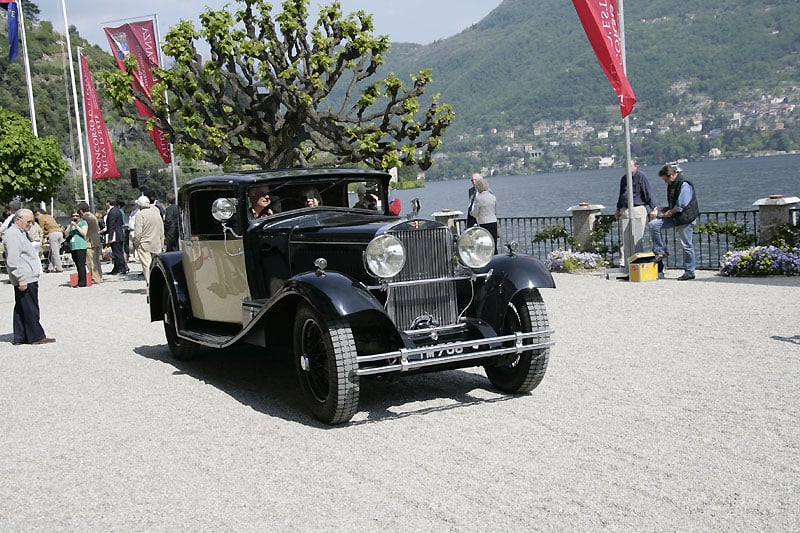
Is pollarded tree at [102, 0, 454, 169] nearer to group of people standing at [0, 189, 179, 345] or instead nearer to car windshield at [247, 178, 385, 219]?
group of people standing at [0, 189, 179, 345]

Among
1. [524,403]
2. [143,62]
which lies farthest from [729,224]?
[143,62]

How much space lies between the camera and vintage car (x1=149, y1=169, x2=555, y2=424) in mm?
6262

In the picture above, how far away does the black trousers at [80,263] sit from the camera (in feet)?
63.4

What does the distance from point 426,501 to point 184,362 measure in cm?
560

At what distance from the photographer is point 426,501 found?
15.2 feet

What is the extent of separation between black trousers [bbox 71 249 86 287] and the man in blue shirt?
11775 millimetres

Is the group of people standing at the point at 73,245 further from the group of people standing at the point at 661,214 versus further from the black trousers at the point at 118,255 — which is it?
the group of people standing at the point at 661,214

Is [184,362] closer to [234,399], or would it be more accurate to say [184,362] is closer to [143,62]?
[234,399]

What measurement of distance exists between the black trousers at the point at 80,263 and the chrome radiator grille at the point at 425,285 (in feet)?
47.7

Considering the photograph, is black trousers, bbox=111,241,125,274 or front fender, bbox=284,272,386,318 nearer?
front fender, bbox=284,272,386,318

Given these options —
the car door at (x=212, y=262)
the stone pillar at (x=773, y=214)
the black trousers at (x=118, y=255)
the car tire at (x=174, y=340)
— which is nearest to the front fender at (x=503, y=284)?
the car door at (x=212, y=262)

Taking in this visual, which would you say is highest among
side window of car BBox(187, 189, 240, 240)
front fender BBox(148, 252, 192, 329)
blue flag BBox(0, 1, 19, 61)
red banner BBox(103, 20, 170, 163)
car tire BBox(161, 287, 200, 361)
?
blue flag BBox(0, 1, 19, 61)

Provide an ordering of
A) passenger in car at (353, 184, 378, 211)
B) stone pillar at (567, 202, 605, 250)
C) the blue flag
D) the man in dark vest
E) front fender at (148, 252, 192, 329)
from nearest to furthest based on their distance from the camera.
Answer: passenger in car at (353, 184, 378, 211), front fender at (148, 252, 192, 329), the man in dark vest, stone pillar at (567, 202, 605, 250), the blue flag

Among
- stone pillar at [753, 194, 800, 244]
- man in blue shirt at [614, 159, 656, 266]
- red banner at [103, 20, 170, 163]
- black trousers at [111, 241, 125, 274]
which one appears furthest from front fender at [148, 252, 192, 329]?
black trousers at [111, 241, 125, 274]
